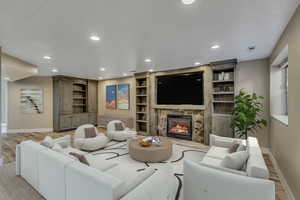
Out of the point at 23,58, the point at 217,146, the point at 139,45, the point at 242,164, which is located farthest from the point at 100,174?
the point at 23,58

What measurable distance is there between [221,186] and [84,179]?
1480mm

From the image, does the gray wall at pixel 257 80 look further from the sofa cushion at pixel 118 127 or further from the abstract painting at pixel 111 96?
the abstract painting at pixel 111 96

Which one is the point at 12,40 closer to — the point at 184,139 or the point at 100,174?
the point at 100,174

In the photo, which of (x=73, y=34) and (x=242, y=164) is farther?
(x=73, y=34)

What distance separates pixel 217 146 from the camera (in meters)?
3.32

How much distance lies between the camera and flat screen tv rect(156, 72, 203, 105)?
500 centimetres

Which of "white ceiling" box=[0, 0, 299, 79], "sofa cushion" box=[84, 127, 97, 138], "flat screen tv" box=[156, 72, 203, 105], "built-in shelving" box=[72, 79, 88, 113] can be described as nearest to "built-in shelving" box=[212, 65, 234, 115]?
"flat screen tv" box=[156, 72, 203, 105]

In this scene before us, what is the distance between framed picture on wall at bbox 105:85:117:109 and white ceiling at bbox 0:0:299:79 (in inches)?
A: 162

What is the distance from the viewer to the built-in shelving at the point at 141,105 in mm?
6238

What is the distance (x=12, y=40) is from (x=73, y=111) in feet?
17.5

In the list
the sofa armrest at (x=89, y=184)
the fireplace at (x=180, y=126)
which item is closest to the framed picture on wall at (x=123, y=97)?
the fireplace at (x=180, y=126)

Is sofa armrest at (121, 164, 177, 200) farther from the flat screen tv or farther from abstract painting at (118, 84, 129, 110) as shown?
abstract painting at (118, 84, 129, 110)

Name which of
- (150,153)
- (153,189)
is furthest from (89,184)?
(150,153)

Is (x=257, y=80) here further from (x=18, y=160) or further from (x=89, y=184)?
(x=18, y=160)
